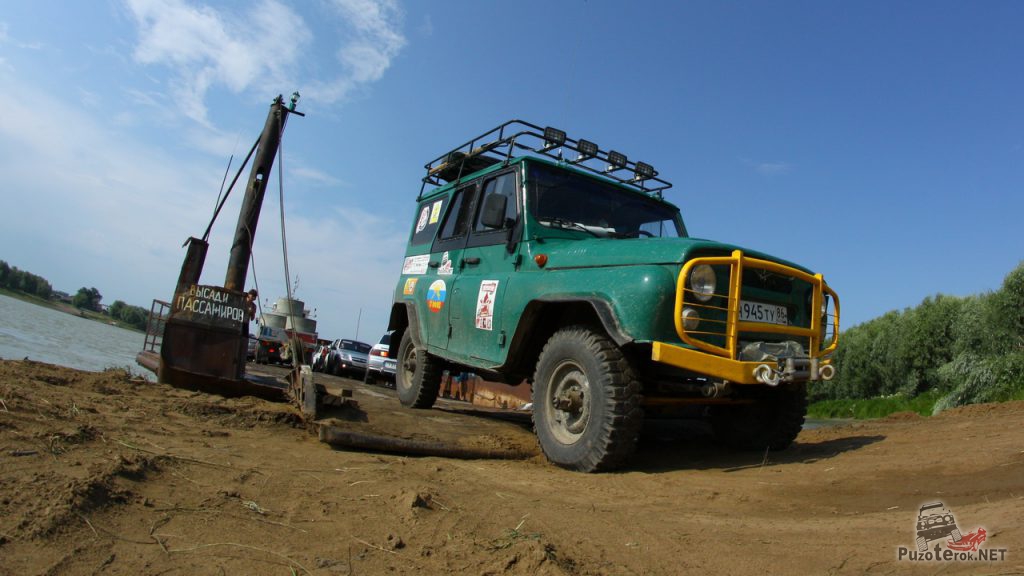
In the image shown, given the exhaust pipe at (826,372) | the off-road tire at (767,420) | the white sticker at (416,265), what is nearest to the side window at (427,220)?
the white sticker at (416,265)

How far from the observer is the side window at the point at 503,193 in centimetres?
562

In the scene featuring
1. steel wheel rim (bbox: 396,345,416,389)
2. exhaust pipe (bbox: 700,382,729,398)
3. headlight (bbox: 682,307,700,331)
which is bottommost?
steel wheel rim (bbox: 396,345,416,389)

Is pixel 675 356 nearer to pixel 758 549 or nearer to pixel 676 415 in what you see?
pixel 758 549

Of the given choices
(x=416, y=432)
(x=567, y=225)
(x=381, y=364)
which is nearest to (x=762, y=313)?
(x=567, y=225)

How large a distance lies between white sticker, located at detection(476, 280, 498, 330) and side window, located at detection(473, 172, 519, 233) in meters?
0.58

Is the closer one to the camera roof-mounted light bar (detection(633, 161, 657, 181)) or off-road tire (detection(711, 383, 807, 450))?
off-road tire (detection(711, 383, 807, 450))

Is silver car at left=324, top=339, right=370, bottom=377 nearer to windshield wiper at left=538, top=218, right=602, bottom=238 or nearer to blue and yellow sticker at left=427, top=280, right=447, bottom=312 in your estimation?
blue and yellow sticker at left=427, top=280, right=447, bottom=312

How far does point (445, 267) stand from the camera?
678 centimetres

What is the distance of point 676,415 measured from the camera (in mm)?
5594

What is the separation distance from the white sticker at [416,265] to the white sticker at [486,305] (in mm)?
1765

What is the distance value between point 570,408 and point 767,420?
1.87 meters

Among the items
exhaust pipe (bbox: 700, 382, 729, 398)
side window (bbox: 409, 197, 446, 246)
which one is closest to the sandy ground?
exhaust pipe (bbox: 700, 382, 729, 398)

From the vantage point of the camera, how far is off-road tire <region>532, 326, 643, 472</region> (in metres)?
3.93

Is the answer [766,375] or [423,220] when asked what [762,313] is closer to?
[766,375]
